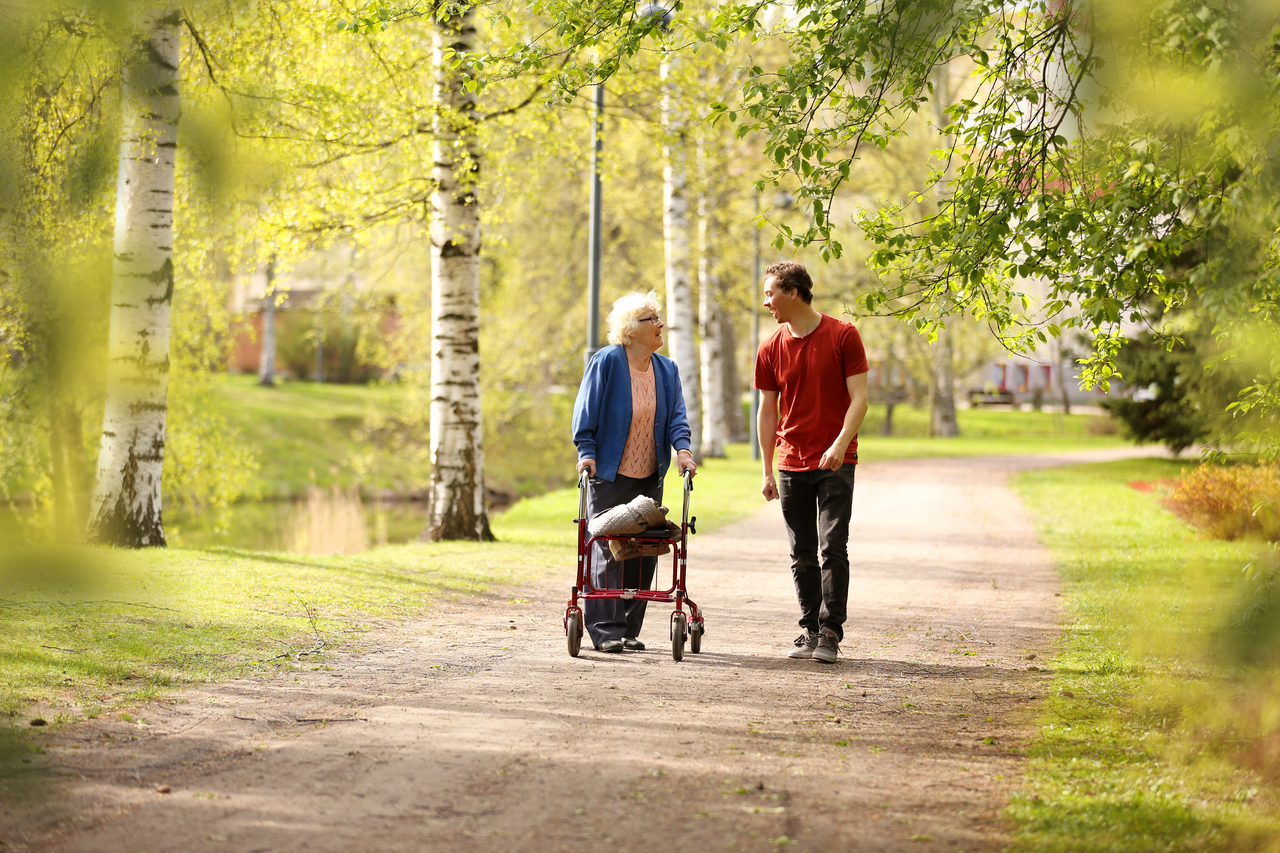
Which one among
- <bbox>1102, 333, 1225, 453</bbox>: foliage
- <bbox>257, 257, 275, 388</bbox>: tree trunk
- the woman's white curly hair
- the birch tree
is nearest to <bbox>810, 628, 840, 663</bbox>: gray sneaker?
the woman's white curly hair

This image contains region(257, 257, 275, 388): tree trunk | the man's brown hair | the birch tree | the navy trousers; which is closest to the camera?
the man's brown hair

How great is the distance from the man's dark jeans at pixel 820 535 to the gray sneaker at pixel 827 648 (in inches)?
1.6

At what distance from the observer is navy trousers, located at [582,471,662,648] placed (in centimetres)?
662

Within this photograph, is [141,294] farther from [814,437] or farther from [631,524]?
[814,437]

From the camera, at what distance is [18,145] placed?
8.84 ft

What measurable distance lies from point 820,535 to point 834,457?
0.55m

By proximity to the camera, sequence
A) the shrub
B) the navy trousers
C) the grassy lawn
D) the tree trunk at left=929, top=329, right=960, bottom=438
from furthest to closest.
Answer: the tree trunk at left=929, top=329, right=960, bottom=438
the shrub
the navy trousers
the grassy lawn

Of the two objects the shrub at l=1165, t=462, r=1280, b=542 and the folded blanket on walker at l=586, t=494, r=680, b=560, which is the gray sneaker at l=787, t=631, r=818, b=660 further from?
the shrub at l=1165, t=462, r=1280, b=542

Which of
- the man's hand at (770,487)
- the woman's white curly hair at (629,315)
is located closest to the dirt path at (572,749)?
the man's hand at (770,487)

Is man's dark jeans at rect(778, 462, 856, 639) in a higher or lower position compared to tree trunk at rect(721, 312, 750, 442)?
lower

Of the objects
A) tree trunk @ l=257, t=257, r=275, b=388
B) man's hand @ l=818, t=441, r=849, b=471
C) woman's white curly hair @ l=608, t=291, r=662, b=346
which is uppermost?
tree trunk @ l=257, t=257, r=275, b=388

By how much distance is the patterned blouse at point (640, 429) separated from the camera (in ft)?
21.7

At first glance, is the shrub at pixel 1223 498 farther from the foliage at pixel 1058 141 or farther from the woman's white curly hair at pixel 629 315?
the woman's white curly hair at pixel 629 315

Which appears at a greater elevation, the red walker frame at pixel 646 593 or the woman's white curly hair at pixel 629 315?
the woman's white curly hair at pixel 629 315
